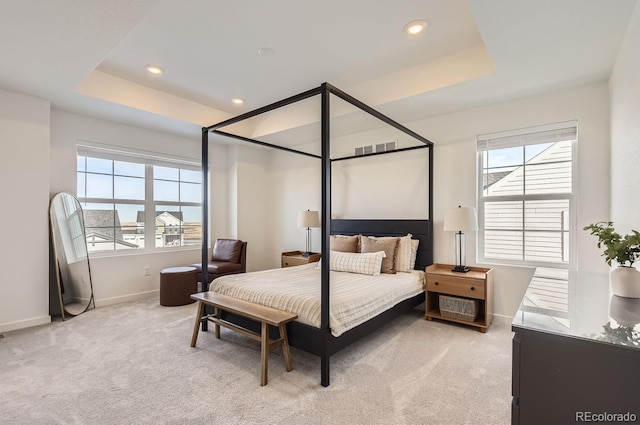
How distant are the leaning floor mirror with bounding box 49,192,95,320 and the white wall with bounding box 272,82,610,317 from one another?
3140mm

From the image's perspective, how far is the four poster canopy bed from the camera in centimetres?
220

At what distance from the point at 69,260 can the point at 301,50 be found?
384 cm

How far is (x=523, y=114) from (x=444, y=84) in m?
1.06

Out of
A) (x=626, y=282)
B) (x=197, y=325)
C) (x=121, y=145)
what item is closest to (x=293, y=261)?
(x=197, y=325)

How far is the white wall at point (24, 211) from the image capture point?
3188 millimetres

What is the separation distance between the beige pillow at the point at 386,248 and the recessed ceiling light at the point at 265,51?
249cm

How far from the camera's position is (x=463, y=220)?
333 cm

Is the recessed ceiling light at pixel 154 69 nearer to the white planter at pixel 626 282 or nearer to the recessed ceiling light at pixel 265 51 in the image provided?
the recessed ceiling light at pixel 265 51

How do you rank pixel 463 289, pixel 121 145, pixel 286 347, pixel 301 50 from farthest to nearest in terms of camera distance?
pixel 121 145 < pixel 463 289 < pixel 301 50 < pixel 286 347

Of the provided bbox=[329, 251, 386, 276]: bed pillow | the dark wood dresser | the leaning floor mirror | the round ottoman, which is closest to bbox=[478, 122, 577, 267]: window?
bbox=[329, 251, 386, 276]: bed pillow

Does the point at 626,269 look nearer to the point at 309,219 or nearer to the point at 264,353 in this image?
the point at 264,353

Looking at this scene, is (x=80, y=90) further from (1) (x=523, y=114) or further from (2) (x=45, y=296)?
(1) (x=523, y=114)

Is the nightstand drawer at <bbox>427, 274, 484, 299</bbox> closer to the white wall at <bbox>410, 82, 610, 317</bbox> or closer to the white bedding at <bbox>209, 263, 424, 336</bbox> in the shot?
the white bedding at <bbox>209, 263, 424, 336</bbox>

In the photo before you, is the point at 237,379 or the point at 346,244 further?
the point at 346,244
